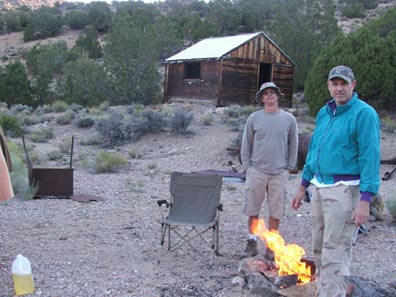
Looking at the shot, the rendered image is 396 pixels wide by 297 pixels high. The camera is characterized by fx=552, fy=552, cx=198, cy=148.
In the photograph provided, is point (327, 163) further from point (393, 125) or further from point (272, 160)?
point (393, 125)

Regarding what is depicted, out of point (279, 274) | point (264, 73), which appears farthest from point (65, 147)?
point (264, 73)

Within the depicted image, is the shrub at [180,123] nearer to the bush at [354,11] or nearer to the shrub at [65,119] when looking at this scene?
the shrub at [65,119]

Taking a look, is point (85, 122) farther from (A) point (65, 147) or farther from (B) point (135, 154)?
(B) point (135, 154)

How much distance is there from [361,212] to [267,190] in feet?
6.67

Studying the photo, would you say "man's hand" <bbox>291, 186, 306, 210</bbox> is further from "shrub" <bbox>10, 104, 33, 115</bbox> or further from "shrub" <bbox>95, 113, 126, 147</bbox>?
"shrub" <bbox>10, 104, 33, 115</bbox>

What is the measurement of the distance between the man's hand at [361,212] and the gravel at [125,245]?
4.76ft

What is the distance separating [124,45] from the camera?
23719 millimetres

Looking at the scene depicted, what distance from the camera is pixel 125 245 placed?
6008mm

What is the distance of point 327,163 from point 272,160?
161 cm

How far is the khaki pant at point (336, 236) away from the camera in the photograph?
11.7 feet

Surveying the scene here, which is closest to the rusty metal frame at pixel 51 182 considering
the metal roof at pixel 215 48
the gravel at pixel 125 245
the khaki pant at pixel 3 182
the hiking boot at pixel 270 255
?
the gravel at pixel 125 245

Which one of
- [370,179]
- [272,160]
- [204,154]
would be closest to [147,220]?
[272,160]

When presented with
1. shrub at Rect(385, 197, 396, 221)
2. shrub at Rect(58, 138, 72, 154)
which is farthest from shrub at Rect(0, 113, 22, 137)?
shrub at Rect(385, 197, 396, 221)

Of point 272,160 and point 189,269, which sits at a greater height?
point 272,160
